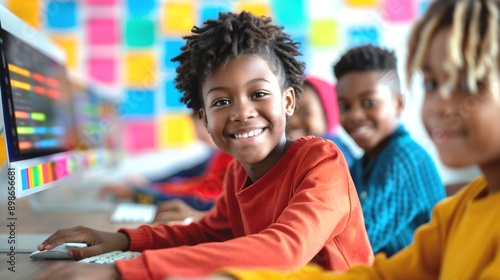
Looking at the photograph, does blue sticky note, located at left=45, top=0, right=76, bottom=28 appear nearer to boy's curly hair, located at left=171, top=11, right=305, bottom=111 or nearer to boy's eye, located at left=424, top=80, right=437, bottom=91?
boy's curly hair, located at left=171, top=11, right=305, bottom=111

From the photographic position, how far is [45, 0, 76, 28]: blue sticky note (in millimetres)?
3352

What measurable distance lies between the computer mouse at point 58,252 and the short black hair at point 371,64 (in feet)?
2.96

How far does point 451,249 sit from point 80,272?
0.43m

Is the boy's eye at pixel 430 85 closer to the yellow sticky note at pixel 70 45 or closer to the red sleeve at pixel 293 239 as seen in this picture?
the red sleeve at pixel 293 239

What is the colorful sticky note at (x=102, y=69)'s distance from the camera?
3.40 meters

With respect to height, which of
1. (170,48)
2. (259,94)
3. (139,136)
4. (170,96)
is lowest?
(139,136)

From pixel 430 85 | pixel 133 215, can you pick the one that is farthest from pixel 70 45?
pixel 430 85

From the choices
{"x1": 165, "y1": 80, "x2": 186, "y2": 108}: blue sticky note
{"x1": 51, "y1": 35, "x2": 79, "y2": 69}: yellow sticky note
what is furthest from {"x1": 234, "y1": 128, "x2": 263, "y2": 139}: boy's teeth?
{"x1": 51, "y1": 35, "x2": 79, "y2": 69}: yellow sticky note

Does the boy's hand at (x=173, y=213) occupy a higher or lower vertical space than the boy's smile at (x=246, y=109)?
lower

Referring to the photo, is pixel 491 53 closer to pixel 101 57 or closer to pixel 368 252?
pixel 368 252

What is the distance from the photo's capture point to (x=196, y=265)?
0.68 meters

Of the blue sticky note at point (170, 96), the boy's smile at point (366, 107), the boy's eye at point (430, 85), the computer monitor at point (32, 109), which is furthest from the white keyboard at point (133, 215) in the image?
the blue sticky note at point (170, 96)

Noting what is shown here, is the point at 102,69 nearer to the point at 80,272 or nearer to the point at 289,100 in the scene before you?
the point at 289,100

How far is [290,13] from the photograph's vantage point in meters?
3.21
